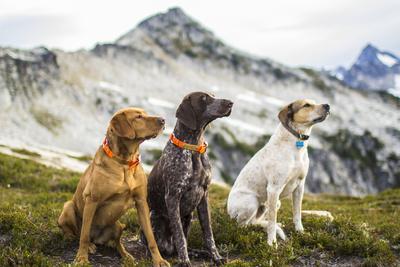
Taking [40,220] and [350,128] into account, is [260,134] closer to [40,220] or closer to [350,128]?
[350,128]

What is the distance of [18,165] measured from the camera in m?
20.1

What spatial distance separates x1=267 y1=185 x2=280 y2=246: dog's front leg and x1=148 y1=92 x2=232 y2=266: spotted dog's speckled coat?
1361 mm

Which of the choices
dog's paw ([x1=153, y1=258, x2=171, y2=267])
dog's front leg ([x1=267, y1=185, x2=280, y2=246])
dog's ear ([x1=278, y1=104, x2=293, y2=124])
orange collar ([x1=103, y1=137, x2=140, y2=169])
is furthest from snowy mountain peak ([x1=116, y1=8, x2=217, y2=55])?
dog's paw ([x1=153, y1=258, x2=171, y2=267])

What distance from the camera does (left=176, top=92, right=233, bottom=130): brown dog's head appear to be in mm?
8047

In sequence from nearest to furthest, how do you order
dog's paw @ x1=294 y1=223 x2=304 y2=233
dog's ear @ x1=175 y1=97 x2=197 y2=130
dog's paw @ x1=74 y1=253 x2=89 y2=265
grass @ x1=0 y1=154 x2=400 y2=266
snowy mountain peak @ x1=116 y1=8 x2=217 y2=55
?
dog's paw @ x1=74 y1=253 x2=89 y2=265
dog's ear @ x1=175 y1=97 x2=197 y2=130
grass @ x1=0 y1=154 x2=400 y2=266
dog's paw @ x1=294 y1=223 x2=304 y2=233
snowy mountain peak @ x1=116 y1=8 x2=217 y2=55

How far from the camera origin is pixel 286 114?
9797 mm

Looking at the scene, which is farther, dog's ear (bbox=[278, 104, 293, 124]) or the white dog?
dog's ear (bbox=[278, 104, 293, 124])

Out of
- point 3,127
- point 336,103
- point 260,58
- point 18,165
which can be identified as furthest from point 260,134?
point 18,165

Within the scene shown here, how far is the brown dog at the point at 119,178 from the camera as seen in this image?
770 cm

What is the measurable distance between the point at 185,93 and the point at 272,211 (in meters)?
117

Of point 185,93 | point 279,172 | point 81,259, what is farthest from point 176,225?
point 185,93

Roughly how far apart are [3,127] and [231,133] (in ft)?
189

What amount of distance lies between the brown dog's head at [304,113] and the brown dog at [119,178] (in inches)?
124

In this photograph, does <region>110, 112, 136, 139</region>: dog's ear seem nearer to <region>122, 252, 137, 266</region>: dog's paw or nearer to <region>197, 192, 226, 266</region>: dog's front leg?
<region>197, 192, 226, 266</region>: dog's front leg
